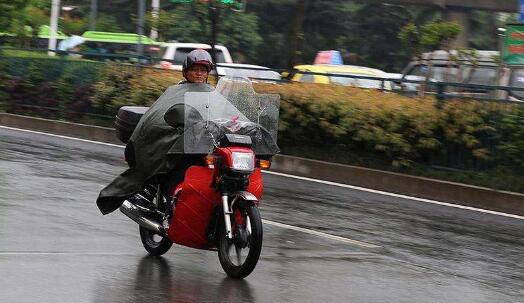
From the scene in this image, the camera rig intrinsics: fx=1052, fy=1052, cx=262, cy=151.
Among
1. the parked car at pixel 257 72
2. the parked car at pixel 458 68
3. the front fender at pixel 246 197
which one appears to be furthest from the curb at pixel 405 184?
the front fender at pixel 246 197

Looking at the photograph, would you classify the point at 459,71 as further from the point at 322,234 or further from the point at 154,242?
the point at 154,242

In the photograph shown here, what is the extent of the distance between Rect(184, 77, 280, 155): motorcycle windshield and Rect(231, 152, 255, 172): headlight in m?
0.27

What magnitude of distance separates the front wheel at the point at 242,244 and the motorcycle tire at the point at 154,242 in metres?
0.77

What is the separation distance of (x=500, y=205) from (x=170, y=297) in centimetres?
854

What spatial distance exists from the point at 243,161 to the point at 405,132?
29.9 ft

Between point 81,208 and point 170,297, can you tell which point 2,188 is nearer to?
point 81,208

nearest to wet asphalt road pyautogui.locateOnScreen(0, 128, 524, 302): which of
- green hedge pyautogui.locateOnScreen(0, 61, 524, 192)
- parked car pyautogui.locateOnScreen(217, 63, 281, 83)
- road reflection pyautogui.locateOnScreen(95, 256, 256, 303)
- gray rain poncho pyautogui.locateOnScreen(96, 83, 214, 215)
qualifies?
road reflection pyautogui.locateOnScreen(95, 256, 256, 303)

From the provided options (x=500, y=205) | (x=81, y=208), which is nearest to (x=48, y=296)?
(x=81, y=208)

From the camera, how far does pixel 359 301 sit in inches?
294

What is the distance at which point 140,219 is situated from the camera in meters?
8.54

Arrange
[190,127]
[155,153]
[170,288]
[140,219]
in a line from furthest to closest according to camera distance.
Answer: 1. [140,219]
2. [155,153]
3. [190,127]
4. [170,288]

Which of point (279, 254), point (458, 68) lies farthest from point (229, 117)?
point (458, 68)

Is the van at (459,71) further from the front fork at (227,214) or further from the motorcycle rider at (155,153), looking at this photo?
the front fork at (227,214)

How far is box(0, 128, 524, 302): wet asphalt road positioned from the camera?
7.35 m
